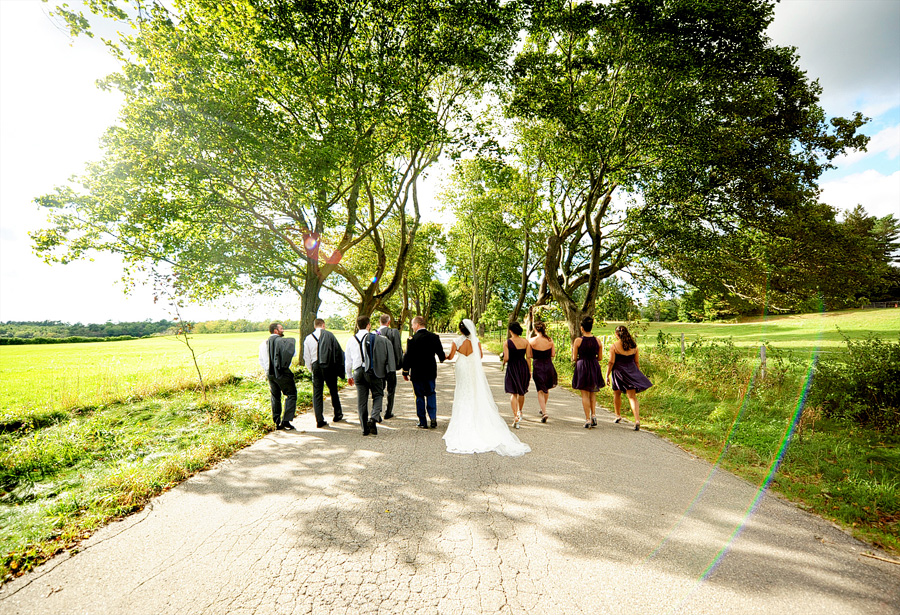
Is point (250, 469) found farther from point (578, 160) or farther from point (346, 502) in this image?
point (578, 160)

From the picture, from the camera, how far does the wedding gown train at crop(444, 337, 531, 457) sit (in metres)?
5.71

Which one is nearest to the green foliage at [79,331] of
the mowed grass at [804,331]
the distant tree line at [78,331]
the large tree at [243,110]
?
the distant tree line at [78,331]

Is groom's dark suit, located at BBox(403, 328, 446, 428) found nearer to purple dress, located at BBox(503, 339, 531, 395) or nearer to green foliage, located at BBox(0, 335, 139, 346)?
purple dress, located at BBox(503, 339, 531, 395)

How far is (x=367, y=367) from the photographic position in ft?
22.1

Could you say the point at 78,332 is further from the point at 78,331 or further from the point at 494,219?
the point at 494,219

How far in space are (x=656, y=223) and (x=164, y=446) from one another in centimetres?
1424

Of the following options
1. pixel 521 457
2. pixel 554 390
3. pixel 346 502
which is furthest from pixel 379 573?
pixel 554 390

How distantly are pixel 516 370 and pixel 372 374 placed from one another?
2803mm

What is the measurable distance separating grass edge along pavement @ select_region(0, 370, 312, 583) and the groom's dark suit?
3.01 m

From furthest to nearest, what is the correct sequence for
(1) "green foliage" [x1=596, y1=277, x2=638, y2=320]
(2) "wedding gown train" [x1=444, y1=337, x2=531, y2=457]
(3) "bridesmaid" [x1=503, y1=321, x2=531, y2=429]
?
(1) "green foliage" [x1=596, y1=277, x2=638, y2=320], (3) "bridesmaid" [x1=503, y1=321, x2=531, y2=429], (2) "wedding gown train" [x1=444, y1=337, x2=531, y2=457]

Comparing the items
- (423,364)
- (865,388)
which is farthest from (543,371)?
(865,388)

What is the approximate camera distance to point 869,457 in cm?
505

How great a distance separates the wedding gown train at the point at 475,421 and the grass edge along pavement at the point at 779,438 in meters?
2.91

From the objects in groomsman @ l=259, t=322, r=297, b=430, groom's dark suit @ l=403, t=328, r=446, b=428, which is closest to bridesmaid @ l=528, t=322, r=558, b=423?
groom's dark suit @ l=403, t=328, r=446, b=428
